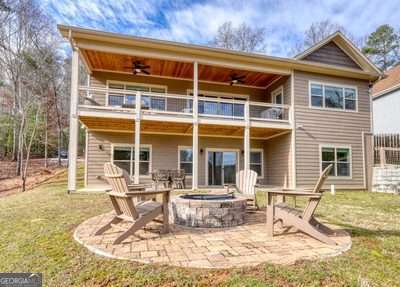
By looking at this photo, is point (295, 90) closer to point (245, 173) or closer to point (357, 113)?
point (357, 113)

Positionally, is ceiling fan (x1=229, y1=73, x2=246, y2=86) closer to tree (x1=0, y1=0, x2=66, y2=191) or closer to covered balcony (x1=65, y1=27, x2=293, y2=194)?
covered balcony (x1=65, y1=27, x2=293, y2=194)

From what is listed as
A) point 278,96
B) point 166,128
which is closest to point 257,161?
A: point 278,96

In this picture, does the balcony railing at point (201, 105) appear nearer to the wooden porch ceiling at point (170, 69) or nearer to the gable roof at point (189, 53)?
the wooden porch ceiling at point (170, 69)

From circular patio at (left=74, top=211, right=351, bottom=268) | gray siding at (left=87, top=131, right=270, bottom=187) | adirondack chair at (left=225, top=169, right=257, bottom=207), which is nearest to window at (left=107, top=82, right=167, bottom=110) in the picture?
gray siding at (left=87, top=131, right=270, bottom=187)

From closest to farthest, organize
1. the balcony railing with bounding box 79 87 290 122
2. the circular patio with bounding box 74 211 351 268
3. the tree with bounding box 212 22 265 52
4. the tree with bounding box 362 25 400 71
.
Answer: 1. the circular patio with bounding box 74 211 351 268
2. the balcony railing with bounding box 79 87 290 122
3. the tree with bounding box 212 22 265 52
4. the tree with bounding box 362 25 400 71

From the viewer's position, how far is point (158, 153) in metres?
11.8

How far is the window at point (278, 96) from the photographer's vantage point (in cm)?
1225

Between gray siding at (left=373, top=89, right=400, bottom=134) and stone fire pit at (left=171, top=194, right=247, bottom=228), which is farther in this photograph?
gray siding at (left=373, top=89, right=400, bottom=134)

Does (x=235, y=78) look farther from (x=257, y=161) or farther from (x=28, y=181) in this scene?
(x=28, y=181)

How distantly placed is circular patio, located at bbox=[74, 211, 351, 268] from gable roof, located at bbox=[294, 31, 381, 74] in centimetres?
1016

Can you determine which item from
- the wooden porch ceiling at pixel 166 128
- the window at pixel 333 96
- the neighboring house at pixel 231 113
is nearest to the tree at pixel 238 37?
the neighboring house at pixel 231 113

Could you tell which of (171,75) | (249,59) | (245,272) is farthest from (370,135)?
(245,272)

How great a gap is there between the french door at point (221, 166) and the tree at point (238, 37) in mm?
12818

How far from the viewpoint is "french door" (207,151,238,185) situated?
494 inches
